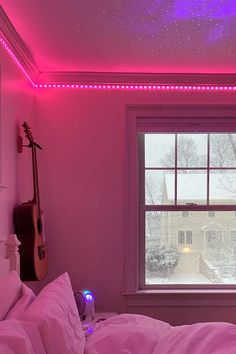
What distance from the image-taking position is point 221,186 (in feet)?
10.8

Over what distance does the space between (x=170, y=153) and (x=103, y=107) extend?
687 mm

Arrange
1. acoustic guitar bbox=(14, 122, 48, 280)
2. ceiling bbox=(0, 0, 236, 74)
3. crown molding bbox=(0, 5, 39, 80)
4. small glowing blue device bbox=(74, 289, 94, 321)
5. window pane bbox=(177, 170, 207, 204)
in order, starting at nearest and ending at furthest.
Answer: ceiling bbox=(0, 0, 236, 74) < crown molding bbox=(0, 5, 39, 80) < acoustic guitar bbox=(14, 122, 48, 280) < small glowing blue device bbox=(74, 289, 94, 321) < window pane bbox=(177, 170, 207, 204)

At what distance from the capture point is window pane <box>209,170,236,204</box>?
3291mm

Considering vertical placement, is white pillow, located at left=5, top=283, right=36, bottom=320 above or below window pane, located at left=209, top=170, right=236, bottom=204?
below

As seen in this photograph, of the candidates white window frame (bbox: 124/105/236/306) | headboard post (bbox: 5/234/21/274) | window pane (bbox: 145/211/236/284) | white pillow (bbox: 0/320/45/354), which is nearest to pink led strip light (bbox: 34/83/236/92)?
white window frame (bbox: 124/105/236/306)

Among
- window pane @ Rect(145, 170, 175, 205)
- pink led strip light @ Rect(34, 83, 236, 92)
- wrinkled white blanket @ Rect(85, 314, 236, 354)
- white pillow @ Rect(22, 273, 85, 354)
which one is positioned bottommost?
wrinkled white blanket @ Rect(85, 314, 236, 354)

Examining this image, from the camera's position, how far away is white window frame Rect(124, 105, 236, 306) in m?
3.15

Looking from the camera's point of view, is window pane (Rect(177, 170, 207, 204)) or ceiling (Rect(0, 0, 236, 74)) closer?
ceiling (Rect(0, 0, 236, 74))

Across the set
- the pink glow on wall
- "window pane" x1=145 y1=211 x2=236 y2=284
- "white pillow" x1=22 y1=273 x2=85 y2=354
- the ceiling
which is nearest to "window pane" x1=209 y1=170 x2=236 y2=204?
"window pane" x1=145 y1=211 x2=236 y2=284

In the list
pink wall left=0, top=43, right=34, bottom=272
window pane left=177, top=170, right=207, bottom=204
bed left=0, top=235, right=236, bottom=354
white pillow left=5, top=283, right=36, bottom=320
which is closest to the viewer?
bed left=0, top=235, right=236, bottom=354

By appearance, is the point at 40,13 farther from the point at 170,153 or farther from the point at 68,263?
the point at 68,263

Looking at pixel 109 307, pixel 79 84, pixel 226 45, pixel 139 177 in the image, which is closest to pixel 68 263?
pixel 109 307

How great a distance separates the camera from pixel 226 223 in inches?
130

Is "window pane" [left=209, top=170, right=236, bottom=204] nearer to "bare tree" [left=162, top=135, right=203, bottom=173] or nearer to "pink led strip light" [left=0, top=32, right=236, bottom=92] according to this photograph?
"bare tree" [left=162, top=135, right=203, bottom=173]
